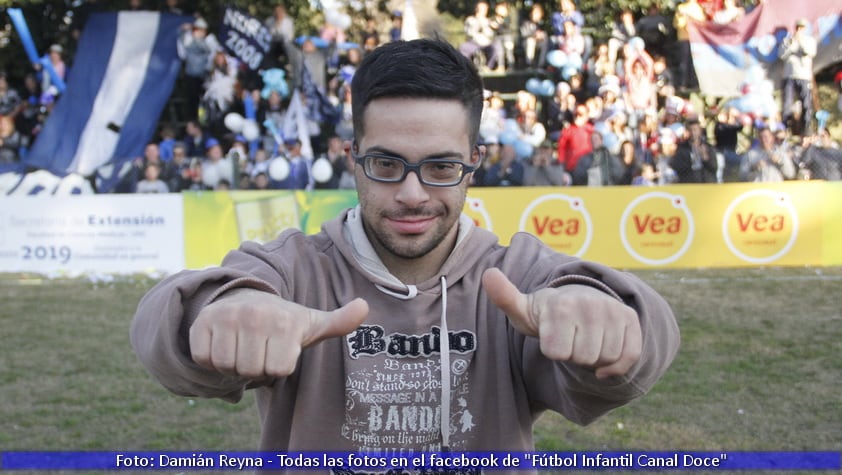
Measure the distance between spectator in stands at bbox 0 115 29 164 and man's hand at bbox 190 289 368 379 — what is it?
51.8ft

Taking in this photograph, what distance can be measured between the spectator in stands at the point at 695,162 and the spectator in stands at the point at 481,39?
5101 millimetres

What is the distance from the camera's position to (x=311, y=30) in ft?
64.6

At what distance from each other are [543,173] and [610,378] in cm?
1055

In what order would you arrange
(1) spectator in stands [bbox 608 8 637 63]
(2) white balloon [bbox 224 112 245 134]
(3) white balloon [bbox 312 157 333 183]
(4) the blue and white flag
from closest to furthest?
(3) white balloon [bbox 312 157 333 183]
(2) white balloon [bbox 224 112 245 134]
(1) spectator in stands [bbox 608 8 637 63]
(4) the blue and white flag

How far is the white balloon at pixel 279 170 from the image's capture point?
12.8 meters

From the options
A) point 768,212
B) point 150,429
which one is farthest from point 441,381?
point 768,212

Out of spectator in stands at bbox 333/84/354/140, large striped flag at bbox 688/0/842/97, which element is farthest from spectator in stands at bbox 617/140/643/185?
spectator in stands at bbox 333/84/354/140

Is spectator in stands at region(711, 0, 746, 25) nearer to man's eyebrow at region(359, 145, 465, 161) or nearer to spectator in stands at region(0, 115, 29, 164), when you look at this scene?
spectator in stands at region(0, 115, 29, 164)

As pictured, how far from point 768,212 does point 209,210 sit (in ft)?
26.0

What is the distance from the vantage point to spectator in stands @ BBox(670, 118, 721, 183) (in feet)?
40.3

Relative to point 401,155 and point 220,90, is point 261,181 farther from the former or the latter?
point 401,155

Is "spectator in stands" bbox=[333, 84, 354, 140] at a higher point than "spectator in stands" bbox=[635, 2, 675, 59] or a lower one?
lower

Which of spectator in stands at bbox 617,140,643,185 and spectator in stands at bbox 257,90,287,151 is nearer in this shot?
spectator in stands at bbox 617,140,643,185

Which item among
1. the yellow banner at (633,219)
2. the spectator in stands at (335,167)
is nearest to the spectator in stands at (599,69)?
the yellow banner at (633,219)
